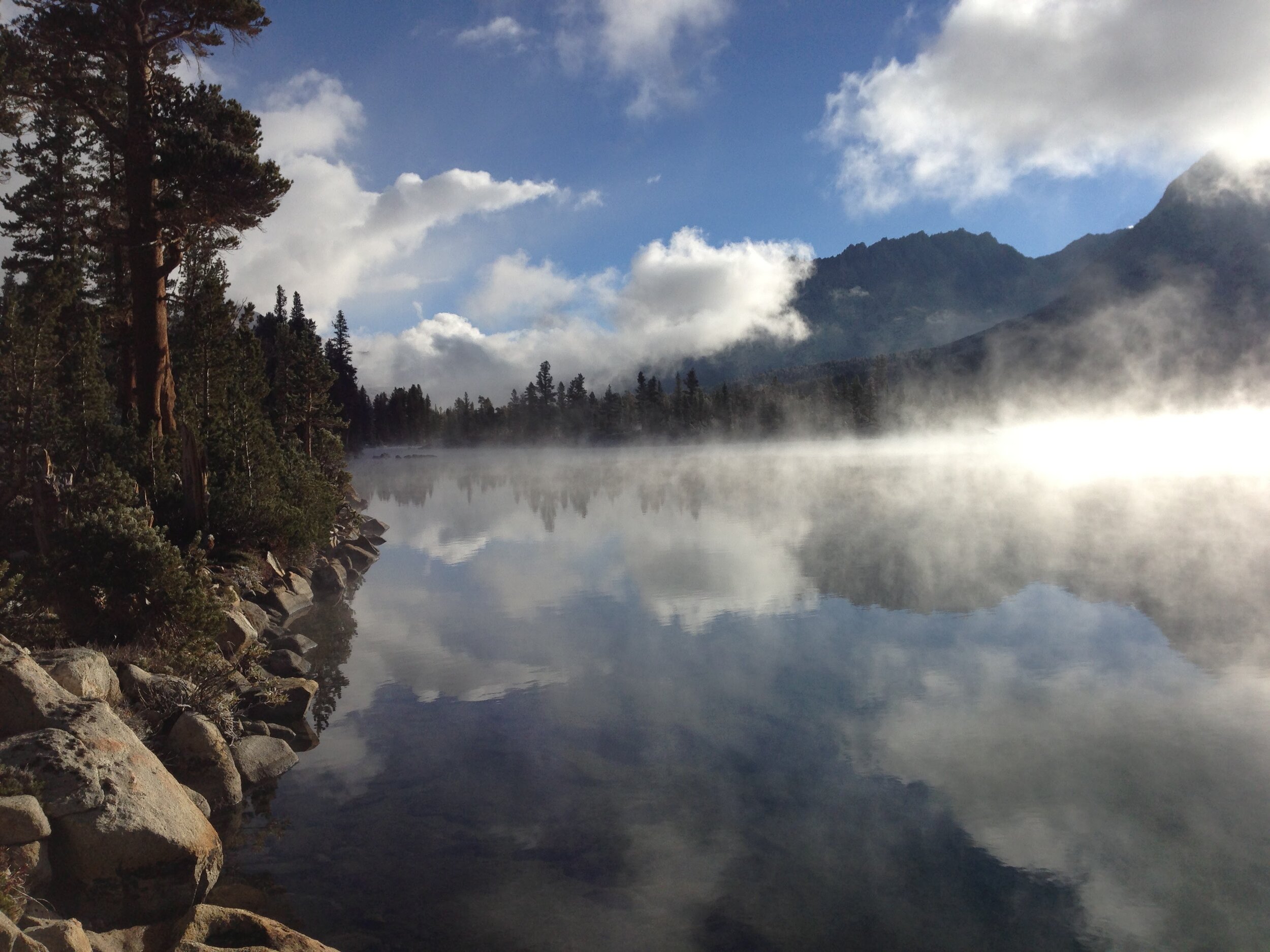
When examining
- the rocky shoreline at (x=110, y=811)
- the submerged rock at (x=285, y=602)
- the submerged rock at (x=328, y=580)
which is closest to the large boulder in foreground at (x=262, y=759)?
the rocky shoreline at (x=110, y=811)

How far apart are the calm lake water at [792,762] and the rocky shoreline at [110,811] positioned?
110 centimetres

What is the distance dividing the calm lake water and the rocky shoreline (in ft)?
3.63

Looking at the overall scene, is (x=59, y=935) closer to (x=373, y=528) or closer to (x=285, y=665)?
(x=285, y=665)

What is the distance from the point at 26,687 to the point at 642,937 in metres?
6.84

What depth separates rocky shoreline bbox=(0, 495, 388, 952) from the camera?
247 inches

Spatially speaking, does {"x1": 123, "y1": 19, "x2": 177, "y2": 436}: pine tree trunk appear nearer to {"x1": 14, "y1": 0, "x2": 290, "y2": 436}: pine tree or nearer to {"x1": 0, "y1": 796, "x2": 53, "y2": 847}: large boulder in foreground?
{"x1": 14, "y1": 0, "x2": 290, "y2": 436}: pine tree

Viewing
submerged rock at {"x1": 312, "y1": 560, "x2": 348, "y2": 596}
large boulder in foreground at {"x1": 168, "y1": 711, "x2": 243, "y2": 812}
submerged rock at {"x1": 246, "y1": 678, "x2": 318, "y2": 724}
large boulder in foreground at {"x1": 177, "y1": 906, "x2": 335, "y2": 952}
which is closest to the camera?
large boulder in foreground at {"x1": 177, "y1": 906, "x2": 335, "y2": 952}

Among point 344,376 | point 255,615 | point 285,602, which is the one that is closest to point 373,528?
point 285,602

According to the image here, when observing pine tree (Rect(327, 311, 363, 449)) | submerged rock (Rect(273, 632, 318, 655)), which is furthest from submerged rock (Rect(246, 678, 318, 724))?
pine tree (Rect(327, 311, 363, 449))

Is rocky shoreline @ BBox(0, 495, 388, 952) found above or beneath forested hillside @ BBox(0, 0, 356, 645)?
beneath

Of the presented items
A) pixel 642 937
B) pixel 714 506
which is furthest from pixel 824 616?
pixel 714 506

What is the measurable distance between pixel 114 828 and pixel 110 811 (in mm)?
170

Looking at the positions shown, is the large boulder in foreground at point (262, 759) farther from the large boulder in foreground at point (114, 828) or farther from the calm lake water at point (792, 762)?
the large boulder in foreground at point (114, 828)

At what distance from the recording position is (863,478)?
66625mm
